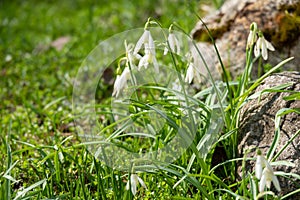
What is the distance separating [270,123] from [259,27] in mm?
1432

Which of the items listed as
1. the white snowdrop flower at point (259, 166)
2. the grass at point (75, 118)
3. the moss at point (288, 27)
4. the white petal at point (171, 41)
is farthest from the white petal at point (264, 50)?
the moss at point (288, 27)

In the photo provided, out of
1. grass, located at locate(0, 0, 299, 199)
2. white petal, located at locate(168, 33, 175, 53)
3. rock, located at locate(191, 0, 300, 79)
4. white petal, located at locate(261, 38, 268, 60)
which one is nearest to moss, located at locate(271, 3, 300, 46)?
rock, located at locate(191, 0, 300, 79)

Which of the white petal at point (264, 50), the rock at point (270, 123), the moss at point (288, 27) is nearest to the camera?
the rock at point (270, 123)

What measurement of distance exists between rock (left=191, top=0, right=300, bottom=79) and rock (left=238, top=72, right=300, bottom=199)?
1.01m

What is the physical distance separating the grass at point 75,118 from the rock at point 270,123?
0.25 ft

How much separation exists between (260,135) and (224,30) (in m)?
1.60

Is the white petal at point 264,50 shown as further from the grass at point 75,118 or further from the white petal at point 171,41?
the white petal at point 171,41

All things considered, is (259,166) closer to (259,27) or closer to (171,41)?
(171,41)

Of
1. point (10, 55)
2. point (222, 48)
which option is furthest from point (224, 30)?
point (10, 55)

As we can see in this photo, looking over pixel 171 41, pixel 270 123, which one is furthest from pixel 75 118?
pixel 270 123

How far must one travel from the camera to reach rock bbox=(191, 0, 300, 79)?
3.96 metres

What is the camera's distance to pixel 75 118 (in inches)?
148

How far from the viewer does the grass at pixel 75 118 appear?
2.67 metres

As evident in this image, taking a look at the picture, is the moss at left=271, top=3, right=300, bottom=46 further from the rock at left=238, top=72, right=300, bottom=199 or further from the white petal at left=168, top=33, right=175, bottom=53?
the white petal at left=168, top=33, right=175, bottom=53
